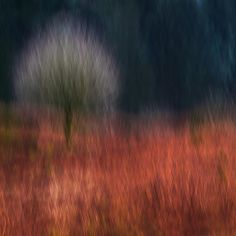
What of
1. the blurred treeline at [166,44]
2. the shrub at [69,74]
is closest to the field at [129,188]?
the shrub at [69,74]

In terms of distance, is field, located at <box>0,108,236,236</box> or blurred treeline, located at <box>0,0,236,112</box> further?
blurred treeline, located at <box>0,0,236,112</box>

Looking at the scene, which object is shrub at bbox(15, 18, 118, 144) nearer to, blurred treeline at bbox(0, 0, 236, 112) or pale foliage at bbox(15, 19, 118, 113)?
pale foliage at bbox(15, 19, 118, 113)

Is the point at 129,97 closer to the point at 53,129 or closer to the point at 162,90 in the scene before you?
the point at 162,90

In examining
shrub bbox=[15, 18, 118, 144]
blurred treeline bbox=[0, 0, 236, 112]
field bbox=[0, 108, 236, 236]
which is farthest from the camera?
blurred treeline bbox=[0, 0, 236, 112]

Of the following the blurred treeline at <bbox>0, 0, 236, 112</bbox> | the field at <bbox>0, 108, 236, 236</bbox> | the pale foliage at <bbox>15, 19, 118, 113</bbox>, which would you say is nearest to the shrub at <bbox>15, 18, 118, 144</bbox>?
the pale foliage at <bbox>15, 19, 118, 113</bbox>

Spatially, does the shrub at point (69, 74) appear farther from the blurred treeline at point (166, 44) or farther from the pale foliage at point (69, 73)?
the blurred treeline at point (166, 44)

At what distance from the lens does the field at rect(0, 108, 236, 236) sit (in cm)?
530

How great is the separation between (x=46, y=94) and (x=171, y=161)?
7.63 m

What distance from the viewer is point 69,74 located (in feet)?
44.8

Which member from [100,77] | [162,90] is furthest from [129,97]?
[100,77]

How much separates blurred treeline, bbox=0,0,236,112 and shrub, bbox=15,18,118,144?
36.1 ft

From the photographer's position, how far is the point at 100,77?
14.2 metres

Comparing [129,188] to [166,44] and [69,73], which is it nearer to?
[69,73]

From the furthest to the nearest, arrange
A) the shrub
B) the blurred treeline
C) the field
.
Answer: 1. the blurred treeline
2. the shrub
3. the field
